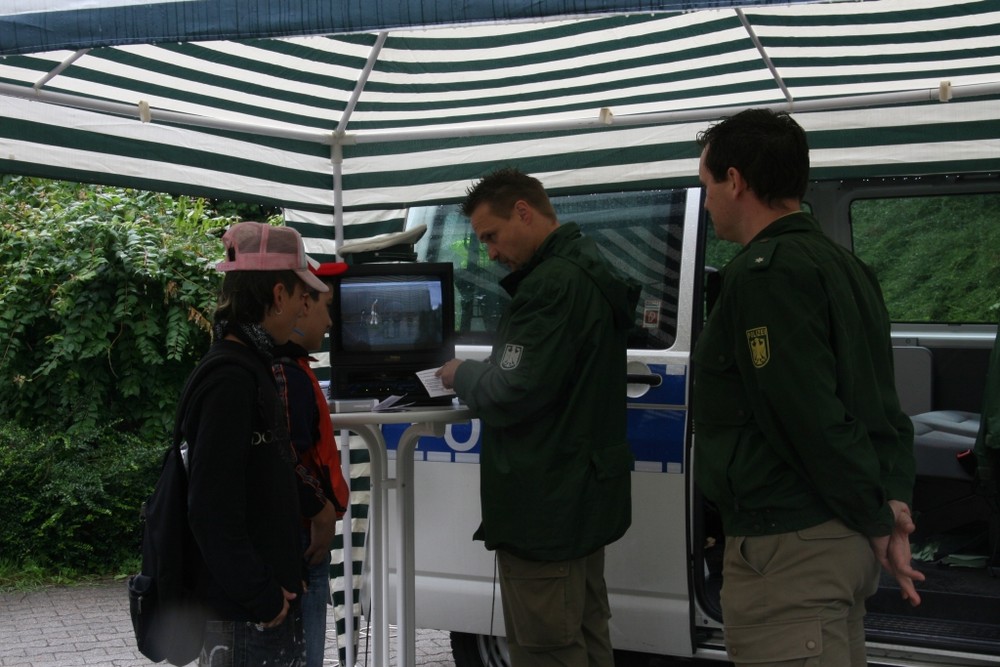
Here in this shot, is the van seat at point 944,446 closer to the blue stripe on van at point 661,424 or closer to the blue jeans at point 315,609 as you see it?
the blue stripe on van at point 661,424

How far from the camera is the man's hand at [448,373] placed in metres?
3.27

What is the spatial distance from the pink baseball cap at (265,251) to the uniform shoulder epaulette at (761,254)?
1.04m

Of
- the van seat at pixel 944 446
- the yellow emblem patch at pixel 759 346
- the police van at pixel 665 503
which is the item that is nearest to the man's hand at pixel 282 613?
the yellow emblem patch at pixel 759 346

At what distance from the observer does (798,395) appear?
2271 millimetres

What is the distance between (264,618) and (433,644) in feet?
11.6

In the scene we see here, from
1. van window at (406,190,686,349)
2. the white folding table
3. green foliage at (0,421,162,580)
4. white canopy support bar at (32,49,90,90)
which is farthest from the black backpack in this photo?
green foliage at (0,421,162,580)

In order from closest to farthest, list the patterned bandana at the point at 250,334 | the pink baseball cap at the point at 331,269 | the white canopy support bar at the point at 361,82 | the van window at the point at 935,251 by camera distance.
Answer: the patterned bandana at the point at 250,334 < the pink baseball cap at the point at 331,269 < the white canopy support bar at the point at 361,82 < the van window at the point at 935,251

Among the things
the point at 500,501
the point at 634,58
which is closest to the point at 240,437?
the point at 500,501

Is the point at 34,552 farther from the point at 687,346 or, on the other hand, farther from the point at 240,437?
the point at 240,437

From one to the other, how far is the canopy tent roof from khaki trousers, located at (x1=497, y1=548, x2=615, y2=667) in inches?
62.5

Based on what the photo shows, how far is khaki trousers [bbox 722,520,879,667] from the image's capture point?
2.33m

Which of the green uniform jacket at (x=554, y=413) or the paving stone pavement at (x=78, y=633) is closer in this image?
the green uniform jacket at (x=554, y=413)

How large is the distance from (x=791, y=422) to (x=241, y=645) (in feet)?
4.20

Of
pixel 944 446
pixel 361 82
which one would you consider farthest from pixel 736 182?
pixel 944 446
